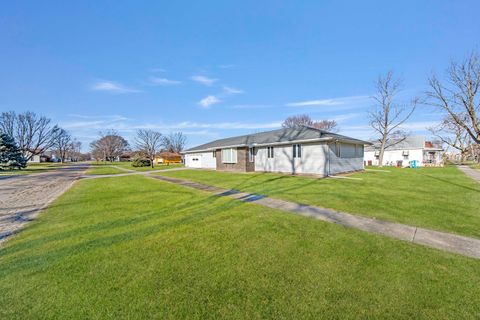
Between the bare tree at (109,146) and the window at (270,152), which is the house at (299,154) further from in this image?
the bare tree at (109,146)

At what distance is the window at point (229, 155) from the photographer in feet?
66.3

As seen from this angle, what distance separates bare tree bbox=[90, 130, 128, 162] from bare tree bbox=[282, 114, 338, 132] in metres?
58.0

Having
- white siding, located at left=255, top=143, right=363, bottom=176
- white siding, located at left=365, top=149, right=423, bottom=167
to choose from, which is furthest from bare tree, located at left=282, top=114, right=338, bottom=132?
white siding, located at left=255, top=143, right=363, bottom=176

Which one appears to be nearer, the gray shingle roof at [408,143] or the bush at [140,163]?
the gray shingle roof at [408,143]

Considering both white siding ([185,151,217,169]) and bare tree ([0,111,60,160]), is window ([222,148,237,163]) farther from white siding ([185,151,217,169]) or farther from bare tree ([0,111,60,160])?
bare tree ([0,111,60,160])

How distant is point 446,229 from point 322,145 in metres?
10.5

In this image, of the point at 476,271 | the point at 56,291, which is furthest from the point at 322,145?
the point at 56,291

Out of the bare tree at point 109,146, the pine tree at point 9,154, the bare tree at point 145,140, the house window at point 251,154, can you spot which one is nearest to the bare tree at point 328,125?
the house window at point 251,154

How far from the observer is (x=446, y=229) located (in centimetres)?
444

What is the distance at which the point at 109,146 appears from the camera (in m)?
69.2

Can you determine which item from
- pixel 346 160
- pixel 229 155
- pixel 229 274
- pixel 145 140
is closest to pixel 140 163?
pixel 145 140

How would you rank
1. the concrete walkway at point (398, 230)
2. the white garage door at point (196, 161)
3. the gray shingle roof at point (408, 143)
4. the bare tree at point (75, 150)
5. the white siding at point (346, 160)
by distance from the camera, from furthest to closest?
the bare tree at point (75, 150) < the gray shingle roof at point (408, 143) < the white garage door at point (196, 161) < the white siding at point (346, 160) < the concrete walkway at point (398, 230)

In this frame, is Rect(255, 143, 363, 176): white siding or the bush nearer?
Rect(255, 143, 363, 176): white siding

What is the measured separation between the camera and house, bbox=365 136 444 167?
30.8m
